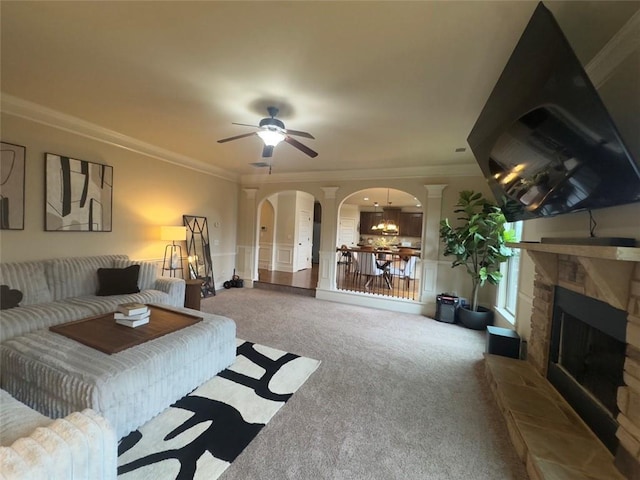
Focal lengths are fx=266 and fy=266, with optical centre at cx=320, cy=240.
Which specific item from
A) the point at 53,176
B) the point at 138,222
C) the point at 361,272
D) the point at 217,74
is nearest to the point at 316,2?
the point at 217,74

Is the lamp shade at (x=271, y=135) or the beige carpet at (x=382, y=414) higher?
the lamp shade at (x=271, y=135)

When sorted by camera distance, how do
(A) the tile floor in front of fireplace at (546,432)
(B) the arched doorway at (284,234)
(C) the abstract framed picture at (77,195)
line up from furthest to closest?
(B) the arched doorway at (284,234), (C) the abstract framed picture at (77,195), (A) the tile floor in front of fireplace at (546,432)

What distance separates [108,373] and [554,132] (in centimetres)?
303

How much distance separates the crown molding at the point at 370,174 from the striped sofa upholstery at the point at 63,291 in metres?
3.12

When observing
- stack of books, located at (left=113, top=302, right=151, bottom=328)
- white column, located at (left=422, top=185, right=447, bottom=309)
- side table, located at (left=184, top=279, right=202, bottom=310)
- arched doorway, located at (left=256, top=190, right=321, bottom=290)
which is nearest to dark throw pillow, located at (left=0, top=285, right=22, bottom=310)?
stack of books, located at (left=113, top=302, right=151, bottom=328)

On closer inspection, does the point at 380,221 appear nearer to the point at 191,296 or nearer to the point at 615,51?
the point at 191,296

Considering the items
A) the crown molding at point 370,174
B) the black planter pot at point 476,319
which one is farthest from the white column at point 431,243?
the black planter pot at point 476,319

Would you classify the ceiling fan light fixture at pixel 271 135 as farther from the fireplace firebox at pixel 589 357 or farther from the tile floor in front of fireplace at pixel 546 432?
the tile floor in front of fireplace at pixel 546 432

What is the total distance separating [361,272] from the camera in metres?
6.17

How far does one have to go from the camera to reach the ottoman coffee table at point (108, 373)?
1.68m

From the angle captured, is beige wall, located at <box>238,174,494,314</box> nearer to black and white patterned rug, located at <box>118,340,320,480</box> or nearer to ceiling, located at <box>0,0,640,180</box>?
ceiling, located at <box>0,0,640,180</box>

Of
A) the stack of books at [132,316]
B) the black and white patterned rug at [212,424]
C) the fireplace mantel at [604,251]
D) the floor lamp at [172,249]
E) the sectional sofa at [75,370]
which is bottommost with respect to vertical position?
the black and white patterned rug at [212,424]

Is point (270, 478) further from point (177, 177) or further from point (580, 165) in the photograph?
point (177, 177)

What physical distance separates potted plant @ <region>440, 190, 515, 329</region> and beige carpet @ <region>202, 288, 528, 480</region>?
41 centimetres
